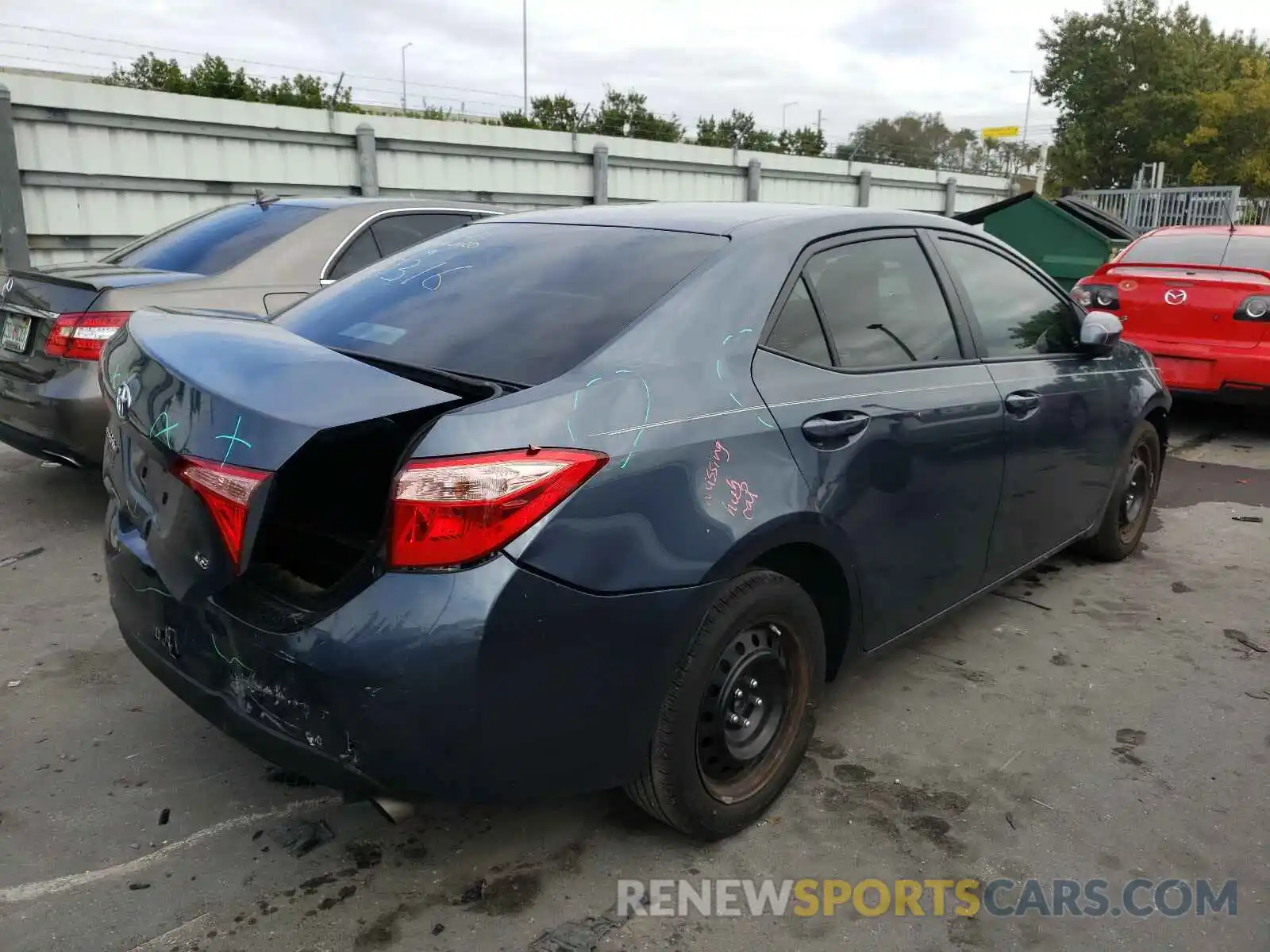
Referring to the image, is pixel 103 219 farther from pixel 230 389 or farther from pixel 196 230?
pixel 230 389

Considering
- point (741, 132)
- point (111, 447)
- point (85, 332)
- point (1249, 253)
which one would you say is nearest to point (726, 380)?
point (111, 447)

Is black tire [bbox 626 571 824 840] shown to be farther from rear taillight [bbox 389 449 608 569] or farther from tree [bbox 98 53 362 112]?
tree [bbox 98 53 362 112]

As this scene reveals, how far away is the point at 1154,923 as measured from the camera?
7.69 ft

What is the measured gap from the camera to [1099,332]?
3.97 metres

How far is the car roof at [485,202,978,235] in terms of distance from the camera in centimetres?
290

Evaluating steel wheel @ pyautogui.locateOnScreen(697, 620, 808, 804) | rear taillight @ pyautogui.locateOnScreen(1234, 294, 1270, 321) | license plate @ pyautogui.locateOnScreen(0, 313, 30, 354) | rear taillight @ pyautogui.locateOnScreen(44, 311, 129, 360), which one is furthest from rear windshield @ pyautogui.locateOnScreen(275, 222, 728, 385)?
rear taillight @ pyautogui.locateOnScreen(1234, 294, 1270, 321)

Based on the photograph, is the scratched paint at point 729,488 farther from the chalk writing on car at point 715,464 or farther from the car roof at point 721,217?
the car roof at point 721,217

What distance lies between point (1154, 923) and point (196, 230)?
18.2 feet

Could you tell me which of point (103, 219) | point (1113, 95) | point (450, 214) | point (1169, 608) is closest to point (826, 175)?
point (103, 219)

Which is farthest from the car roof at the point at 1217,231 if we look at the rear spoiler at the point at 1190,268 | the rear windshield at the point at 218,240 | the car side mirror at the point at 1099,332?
the rear windshield at the point at 218,240

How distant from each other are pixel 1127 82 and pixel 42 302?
52257mm

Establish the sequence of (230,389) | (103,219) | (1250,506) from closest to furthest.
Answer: (230,389) → (1250,506) → (103,219)

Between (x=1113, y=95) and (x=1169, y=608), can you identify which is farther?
(x=1113, y=95)

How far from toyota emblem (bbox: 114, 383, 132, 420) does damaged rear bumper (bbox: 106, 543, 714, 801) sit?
1.59ft
